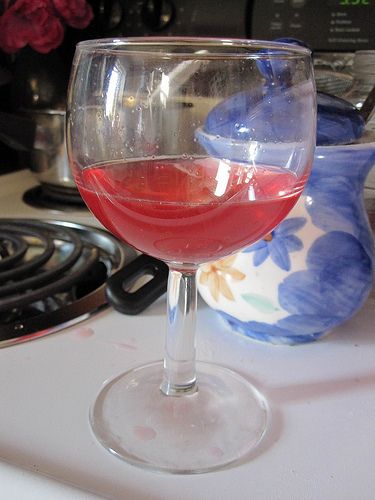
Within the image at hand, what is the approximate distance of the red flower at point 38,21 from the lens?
0.84 metres

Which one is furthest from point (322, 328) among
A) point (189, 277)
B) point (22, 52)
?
point (22, 52)

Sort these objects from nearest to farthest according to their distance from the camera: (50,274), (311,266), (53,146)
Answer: (311,266) → (50,274) → (53,146)

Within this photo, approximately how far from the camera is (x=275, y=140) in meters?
0.43

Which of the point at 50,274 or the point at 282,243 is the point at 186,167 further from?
the point at 50,274

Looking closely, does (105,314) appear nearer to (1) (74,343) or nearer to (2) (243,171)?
(1) (74,343)

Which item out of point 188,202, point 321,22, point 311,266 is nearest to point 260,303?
point 311,266

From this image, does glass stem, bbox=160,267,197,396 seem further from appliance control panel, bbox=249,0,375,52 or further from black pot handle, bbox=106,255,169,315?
appliance control panel, bbox=249,0,375,52

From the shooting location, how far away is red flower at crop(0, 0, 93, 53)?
0.84 meters

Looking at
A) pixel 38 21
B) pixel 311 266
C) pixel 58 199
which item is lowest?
pixel 58 199

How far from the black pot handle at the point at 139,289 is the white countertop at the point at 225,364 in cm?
1

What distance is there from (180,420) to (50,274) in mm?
225

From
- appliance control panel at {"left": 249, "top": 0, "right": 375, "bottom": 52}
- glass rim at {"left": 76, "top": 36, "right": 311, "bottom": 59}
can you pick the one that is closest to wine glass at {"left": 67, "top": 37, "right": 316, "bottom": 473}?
glass rim at {"left": 76, "top": 36, "right": 311, "bottom": 59}

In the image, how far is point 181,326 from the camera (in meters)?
0.47

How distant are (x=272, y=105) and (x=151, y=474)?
0.24 meters
